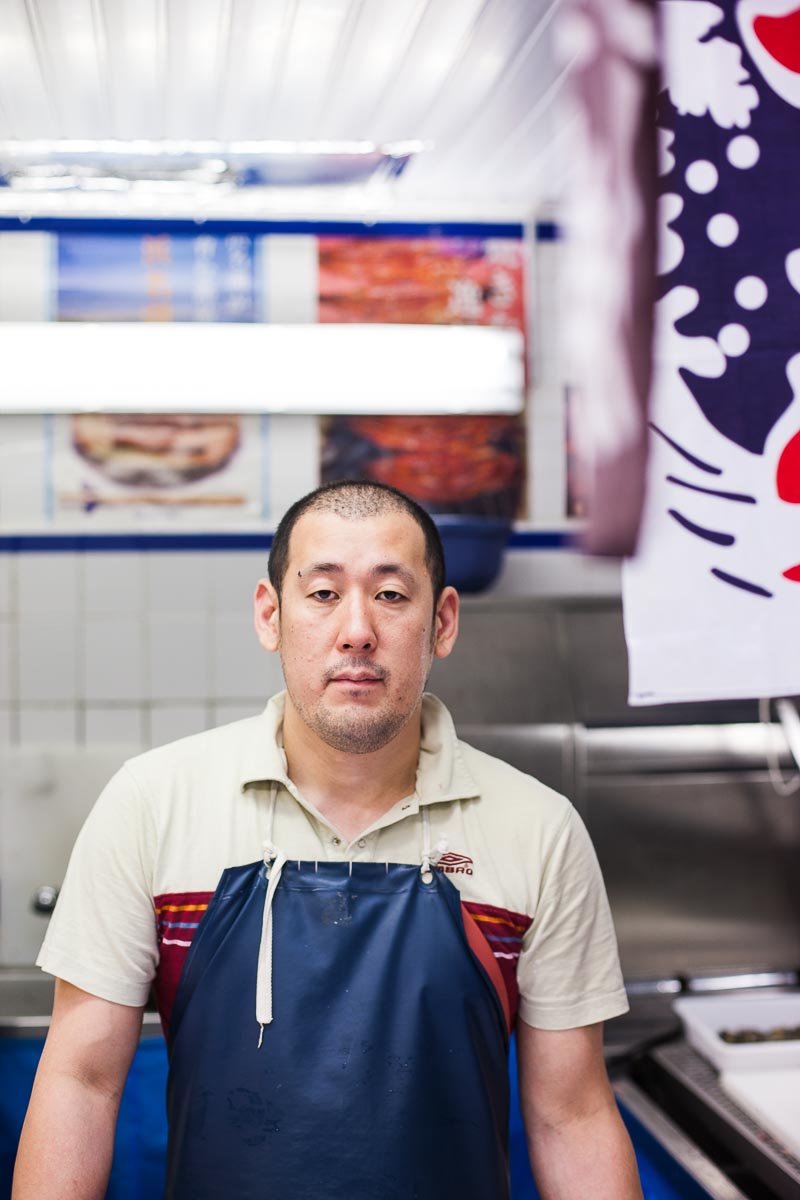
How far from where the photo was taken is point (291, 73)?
7.79 ft

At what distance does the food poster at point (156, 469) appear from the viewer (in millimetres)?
3508

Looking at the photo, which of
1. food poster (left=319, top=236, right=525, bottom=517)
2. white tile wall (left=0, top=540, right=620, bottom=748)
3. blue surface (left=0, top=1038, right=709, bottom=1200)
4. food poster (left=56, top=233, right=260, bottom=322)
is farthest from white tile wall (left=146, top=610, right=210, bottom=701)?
blue surface (left=0, top=1038, right=709, bottom=1200)

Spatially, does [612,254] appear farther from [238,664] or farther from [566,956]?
[238,664]

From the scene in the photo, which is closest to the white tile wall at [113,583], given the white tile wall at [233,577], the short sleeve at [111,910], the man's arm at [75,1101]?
the white tile wall at [233,577]

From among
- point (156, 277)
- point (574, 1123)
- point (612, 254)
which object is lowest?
point (574, 1123)

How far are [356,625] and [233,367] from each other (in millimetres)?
2133

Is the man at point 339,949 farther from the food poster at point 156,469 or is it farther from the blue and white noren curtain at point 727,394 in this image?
the food poster at point 156,469

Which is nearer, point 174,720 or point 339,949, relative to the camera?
point 339,949

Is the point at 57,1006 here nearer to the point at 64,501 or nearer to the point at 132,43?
the point at 132,43

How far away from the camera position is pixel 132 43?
222cm

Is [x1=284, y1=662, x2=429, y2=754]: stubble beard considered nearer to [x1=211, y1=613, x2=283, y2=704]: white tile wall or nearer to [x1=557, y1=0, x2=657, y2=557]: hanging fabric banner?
[x1=557, y1=0, x2=657, y2=557]: hanging fabric banner

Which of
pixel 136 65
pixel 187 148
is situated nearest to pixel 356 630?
pixel 136 65

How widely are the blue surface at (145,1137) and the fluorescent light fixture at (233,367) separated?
190cm

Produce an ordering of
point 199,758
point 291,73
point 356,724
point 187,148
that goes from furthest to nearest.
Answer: point 187,148, point 291,73, point 199,758, point 356,724
